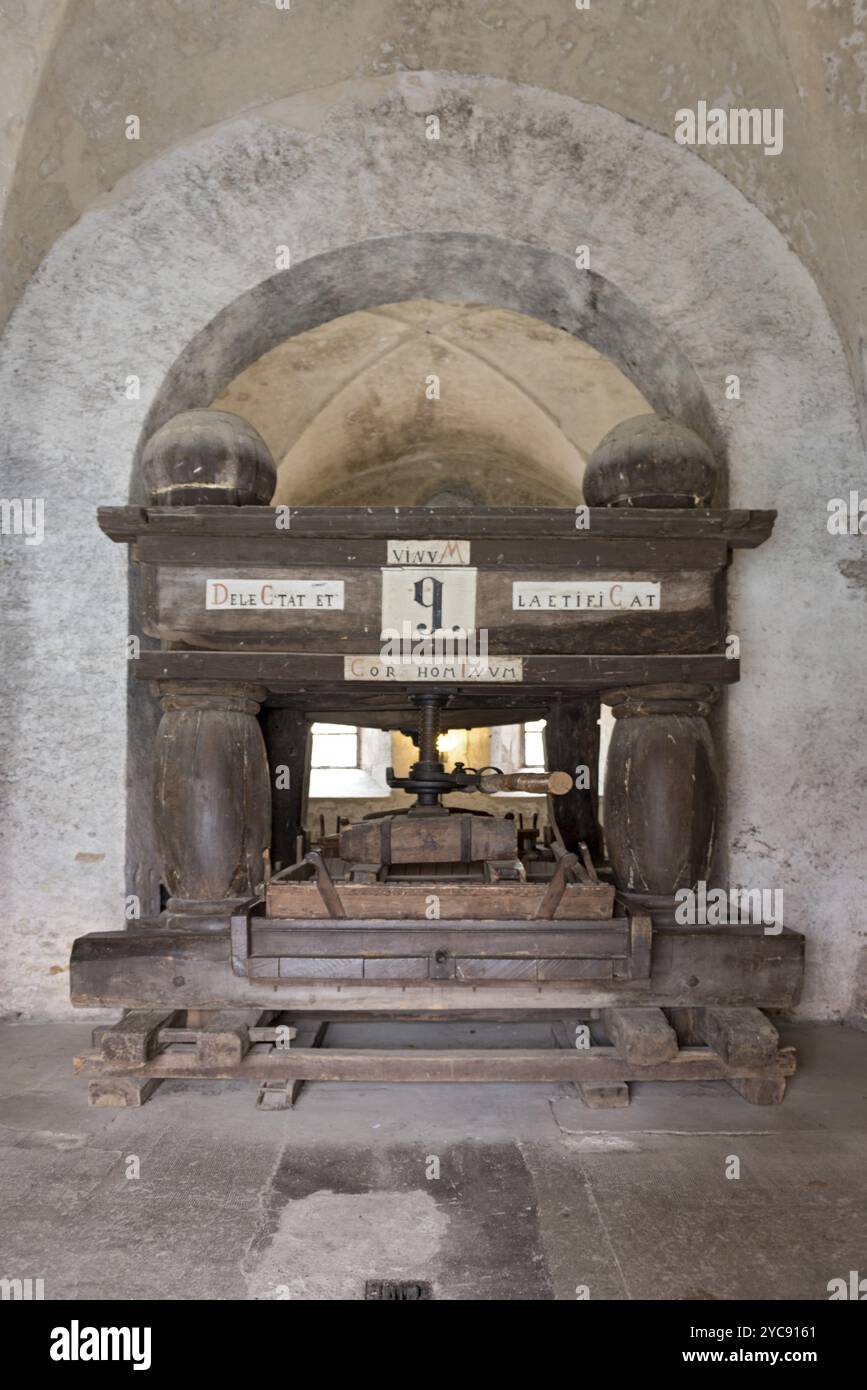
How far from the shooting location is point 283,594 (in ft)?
13.4

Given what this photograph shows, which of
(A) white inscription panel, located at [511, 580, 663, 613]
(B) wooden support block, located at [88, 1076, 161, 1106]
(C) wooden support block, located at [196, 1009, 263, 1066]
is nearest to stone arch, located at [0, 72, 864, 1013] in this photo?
(A) white inscription panel, located at [511, 580, 663, 613]

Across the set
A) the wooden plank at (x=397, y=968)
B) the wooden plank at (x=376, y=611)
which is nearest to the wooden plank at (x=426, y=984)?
the wooden plank at (x=397, y=968)

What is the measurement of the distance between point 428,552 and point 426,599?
0.21 metres

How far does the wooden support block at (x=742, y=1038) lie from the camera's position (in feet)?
12.1

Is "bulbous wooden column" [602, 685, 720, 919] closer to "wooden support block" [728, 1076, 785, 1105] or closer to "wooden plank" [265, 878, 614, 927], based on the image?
"wooden plank" [265, 878, 614, 927]

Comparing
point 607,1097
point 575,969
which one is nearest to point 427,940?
point 575,969

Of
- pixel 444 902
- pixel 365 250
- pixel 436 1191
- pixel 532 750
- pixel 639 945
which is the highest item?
pixel 365 250

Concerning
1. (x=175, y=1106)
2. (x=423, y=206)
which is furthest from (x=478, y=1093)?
(x=423, y=206)

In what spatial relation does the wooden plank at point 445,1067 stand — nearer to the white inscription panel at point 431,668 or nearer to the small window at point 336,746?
the white inscription panel at point 431,668

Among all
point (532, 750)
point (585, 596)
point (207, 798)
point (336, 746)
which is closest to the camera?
point (207, 798)

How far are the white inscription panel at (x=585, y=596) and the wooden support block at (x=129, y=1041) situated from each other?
2.35 metres

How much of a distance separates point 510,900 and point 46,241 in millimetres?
4075

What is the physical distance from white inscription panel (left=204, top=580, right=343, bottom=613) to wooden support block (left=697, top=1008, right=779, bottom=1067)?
2.39 metres

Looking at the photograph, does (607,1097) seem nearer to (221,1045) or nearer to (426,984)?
(426,984)
